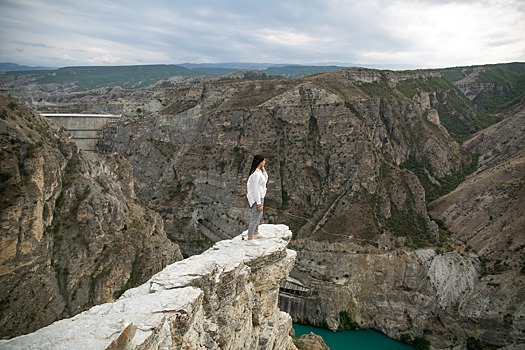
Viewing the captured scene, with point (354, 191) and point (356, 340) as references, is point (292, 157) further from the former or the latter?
point (356, 340)

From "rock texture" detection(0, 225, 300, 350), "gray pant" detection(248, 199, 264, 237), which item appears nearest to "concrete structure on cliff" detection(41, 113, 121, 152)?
"gray pant" detection(248, 199, 264, 237)

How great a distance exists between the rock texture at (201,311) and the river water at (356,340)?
35.5 m

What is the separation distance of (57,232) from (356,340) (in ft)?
125

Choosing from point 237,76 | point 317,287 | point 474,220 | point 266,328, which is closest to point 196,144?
point 317,287

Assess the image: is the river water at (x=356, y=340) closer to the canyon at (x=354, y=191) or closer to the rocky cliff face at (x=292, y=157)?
the canyon at (x=354, y=191)

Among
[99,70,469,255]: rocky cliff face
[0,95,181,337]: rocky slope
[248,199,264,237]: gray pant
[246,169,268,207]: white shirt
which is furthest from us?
[99,70,469,255]: rocky cliff face

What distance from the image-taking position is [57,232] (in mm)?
32656

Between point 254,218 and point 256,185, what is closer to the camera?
point 256,185

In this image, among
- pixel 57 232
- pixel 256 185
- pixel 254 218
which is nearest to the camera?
pixel 256 185

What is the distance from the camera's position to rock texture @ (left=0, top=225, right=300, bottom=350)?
336 inches

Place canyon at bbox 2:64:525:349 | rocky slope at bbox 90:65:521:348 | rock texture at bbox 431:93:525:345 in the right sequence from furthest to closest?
rocky slope at bbox 90:65:521:348, canyon at bbox 2:64:525:349, rock texture at bbox 431:93:525:345

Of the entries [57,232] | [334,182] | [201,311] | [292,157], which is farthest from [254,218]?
[292,157]

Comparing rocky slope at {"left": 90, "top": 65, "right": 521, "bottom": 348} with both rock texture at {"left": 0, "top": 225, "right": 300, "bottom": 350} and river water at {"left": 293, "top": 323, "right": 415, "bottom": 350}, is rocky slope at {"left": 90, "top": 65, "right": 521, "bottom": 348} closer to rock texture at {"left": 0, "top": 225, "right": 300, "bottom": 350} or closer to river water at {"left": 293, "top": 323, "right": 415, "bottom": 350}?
river water at {"left": 293, "top": 323, "right": 415, "bottom": 350}

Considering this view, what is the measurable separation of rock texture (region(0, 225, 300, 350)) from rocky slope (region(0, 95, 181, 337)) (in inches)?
759
